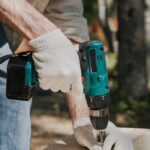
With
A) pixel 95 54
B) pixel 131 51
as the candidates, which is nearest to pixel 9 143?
pixel 95 54

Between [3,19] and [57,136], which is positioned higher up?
[3,19]

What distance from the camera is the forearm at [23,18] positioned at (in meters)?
2.15

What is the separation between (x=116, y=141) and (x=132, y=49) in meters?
5.45

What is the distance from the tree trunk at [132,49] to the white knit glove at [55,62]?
5.72m

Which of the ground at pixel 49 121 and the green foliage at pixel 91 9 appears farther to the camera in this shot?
the green foliage at pixel 91 9

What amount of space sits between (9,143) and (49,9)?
2.34 ft

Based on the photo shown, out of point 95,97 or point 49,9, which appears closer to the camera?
point 95,97

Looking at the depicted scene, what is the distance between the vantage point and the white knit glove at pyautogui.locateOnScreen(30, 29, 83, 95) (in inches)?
82.2

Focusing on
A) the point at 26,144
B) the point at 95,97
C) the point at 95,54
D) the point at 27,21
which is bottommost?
the point at 26,144

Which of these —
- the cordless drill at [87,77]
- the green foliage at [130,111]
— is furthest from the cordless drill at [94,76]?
the green foliage at [130,111]

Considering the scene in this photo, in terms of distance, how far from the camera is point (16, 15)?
2.15 metres

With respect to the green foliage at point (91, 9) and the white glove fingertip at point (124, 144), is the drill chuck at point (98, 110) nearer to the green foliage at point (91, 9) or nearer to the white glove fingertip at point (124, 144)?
the white glove fingertip at point (124, 144)

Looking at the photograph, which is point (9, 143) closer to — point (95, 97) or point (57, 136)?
point (95, 97)

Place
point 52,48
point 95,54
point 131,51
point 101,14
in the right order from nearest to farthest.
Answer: point 52,48 < point 95,54 < point 131,51 < point 101,14
